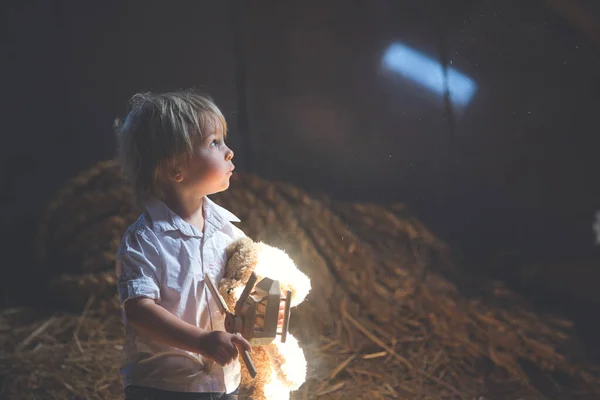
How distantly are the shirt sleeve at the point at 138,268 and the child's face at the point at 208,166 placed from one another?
0.45ft

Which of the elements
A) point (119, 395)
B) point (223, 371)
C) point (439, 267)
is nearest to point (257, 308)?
point (223, 371)

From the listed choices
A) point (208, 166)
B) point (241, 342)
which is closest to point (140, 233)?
point (208, 166)

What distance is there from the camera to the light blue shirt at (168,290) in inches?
40.1

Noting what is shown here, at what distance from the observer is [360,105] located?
76.3 inches

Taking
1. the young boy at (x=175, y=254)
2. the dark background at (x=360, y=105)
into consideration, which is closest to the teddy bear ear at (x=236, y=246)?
the young boy at (x=175, y=254)

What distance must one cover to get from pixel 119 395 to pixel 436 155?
1157 millimetres

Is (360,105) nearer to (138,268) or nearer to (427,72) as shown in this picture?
(427,72)

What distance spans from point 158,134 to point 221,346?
0.40 metres

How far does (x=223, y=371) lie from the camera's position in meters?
1.07

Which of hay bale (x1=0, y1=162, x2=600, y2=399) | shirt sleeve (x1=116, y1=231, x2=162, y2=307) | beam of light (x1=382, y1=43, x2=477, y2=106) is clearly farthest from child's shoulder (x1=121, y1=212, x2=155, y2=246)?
beam of light (x1=382, y1=43, x2=477, y2=106)

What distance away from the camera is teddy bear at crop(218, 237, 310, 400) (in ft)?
3.58

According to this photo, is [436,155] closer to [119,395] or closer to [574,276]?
[574,276]

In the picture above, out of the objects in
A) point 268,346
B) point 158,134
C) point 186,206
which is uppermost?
point 158,134

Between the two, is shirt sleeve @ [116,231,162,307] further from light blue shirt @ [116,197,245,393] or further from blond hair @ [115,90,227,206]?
blond hair @ [115,90,227,206]
